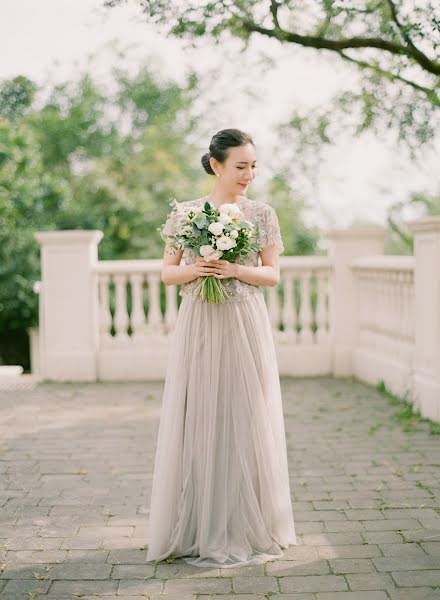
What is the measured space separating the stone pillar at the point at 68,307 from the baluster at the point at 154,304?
0.66m

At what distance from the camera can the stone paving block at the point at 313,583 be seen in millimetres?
3428

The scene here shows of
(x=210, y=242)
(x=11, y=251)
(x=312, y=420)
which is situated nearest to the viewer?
(x=210, y=242)

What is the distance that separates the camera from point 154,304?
30.3ft

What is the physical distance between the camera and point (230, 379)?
392cm

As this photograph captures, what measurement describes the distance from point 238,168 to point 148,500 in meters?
2.19

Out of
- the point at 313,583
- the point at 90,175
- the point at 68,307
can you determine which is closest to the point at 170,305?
the point at 68,307

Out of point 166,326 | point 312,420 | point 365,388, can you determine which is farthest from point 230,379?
point 166,326

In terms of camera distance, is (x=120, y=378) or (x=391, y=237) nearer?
(x=120, y=378)

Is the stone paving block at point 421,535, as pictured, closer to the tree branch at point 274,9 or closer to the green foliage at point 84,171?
the tree branch at point 274,9

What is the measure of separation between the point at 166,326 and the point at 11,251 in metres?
7.85

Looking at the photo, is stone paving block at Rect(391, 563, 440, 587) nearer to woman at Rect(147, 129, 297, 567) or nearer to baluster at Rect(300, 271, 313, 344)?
woman at Rect(147, 129, 297, 567)

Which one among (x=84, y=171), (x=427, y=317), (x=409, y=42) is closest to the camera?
(x=409, y=42)

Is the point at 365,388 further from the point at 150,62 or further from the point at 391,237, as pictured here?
the point at 150,62

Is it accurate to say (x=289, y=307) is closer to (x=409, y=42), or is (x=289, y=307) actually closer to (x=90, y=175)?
(x=409, y=42)
